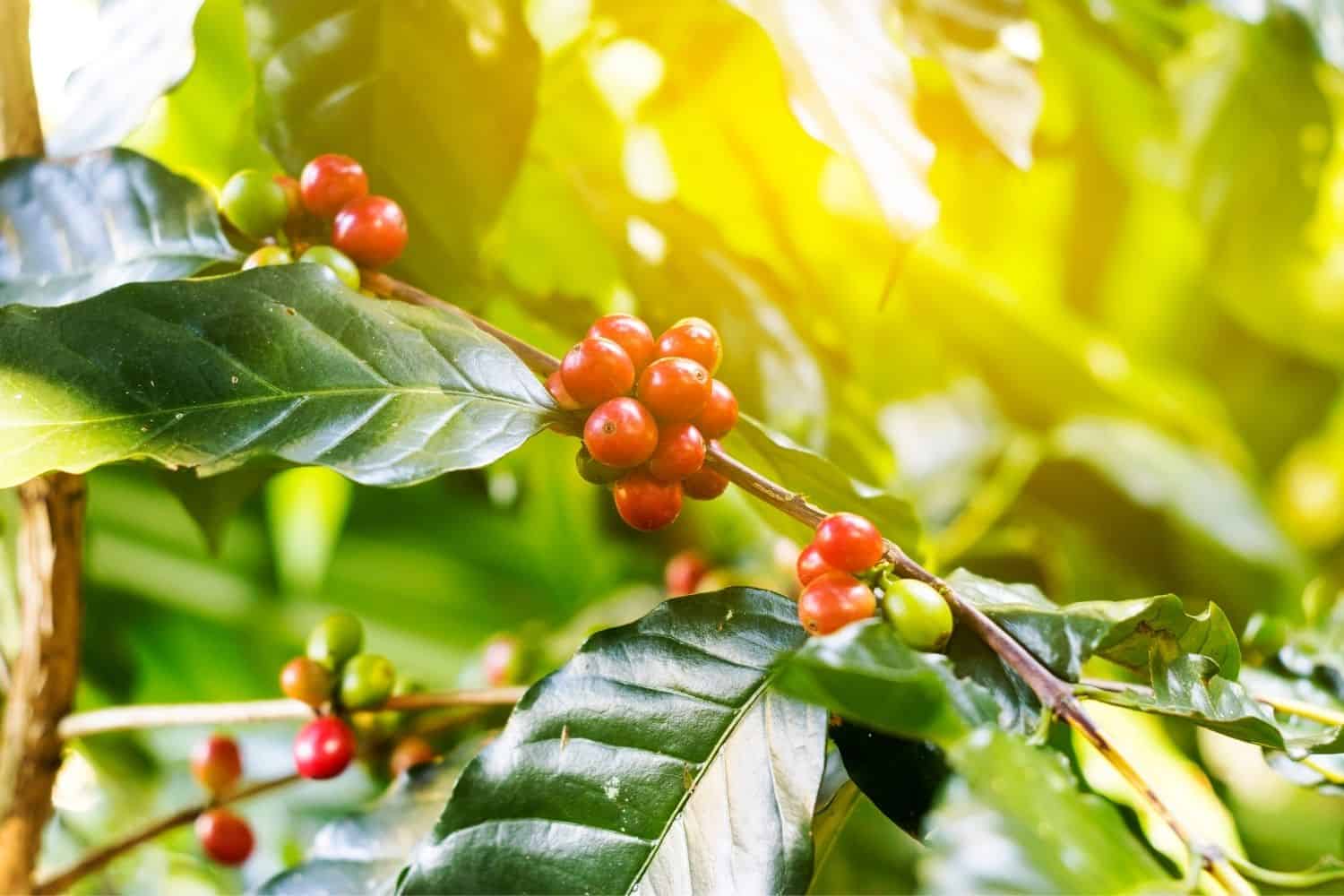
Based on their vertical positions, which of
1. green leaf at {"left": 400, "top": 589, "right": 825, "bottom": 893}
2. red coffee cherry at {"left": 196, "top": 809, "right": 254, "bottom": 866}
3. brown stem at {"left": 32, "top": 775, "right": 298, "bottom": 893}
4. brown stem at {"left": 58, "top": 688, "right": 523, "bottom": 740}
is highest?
green leaf at {"left": 400, "top": 589, "right": 825, "bottom": 893}

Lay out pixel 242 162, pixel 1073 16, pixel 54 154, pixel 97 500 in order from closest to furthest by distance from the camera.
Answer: pixel 54 154 → pixel 242 162 → pixel 1073 16 → pixel 97 500

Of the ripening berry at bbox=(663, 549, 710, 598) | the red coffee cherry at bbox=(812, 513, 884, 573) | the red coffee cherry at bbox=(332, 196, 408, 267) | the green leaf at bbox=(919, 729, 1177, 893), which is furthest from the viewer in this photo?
the ripening berry at bbox=(663, 549, 710, 598)

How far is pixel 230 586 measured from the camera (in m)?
1.39

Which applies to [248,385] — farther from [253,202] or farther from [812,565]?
[812,565]

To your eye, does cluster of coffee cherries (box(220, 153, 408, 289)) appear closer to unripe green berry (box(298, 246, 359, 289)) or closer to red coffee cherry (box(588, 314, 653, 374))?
unripe green berry (box(298, 246, 359, 289))

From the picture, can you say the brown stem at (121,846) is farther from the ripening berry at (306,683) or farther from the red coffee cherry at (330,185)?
the red coffee cherry at (330,185)

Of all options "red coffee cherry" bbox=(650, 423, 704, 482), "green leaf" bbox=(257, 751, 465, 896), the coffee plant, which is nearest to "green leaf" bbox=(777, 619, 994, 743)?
the coffee plant

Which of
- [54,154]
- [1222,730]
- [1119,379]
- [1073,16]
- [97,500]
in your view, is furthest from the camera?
[1119,379]

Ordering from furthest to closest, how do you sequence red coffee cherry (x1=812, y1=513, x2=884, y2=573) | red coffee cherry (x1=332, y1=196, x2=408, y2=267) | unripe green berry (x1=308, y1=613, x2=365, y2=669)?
unripe green berry (x1=308, y1=613, x2=365, y2=669)
red coffee cherry (x1=332, y1=196, x2=408, y2=267)
red coffee cherry (x1=812, y1=513, x2=884, y2=573)

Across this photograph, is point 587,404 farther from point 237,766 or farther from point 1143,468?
point 1143,468

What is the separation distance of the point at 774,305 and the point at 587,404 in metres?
0.41

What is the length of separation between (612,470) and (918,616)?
16 centimetres

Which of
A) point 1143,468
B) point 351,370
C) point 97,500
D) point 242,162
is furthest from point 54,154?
point 1143,468

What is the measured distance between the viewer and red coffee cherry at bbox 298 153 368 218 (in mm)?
548
